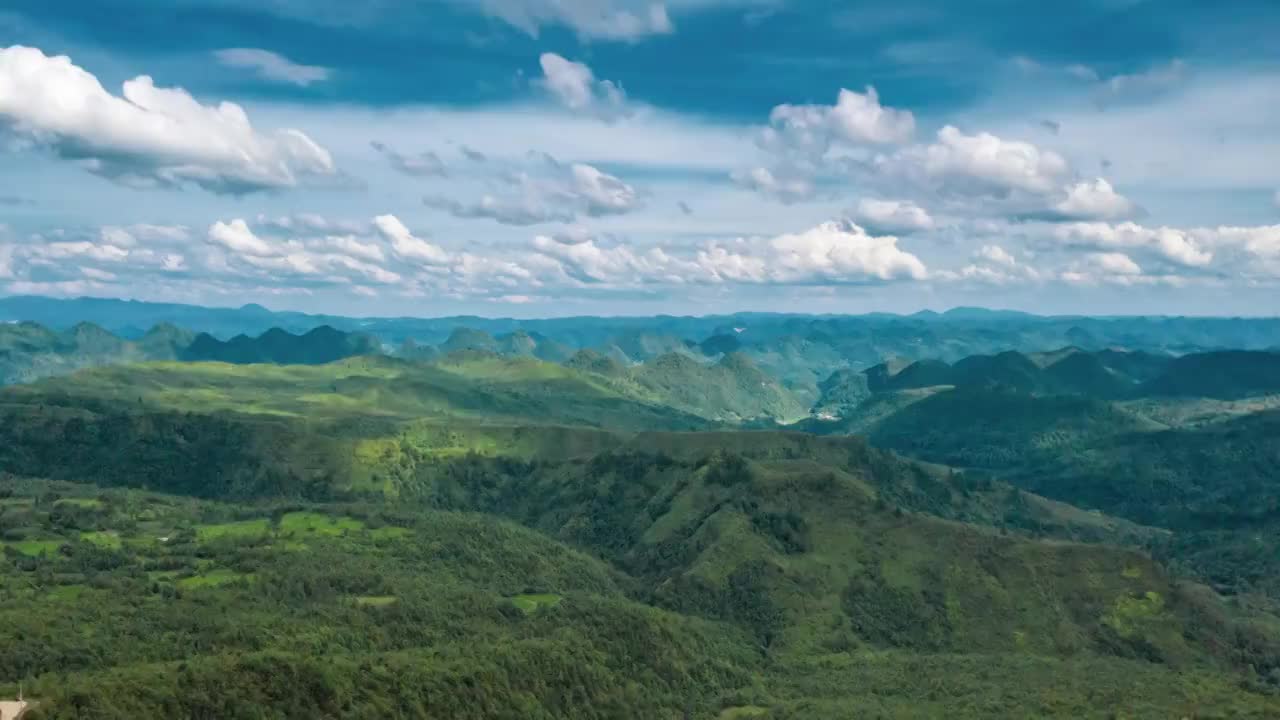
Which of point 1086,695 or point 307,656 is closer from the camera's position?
point 307,656

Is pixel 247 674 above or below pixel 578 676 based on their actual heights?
above

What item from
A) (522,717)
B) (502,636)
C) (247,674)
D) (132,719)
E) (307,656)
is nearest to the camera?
(132,719)

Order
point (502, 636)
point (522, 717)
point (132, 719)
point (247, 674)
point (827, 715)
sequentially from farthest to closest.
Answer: point (502, 636), point (827, 715), point (522, 717), point (247, 674), point (132, 719)

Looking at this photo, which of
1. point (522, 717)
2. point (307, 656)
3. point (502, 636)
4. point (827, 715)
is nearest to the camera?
point (307, 656)

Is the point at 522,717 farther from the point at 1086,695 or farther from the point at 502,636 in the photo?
the point at 1086,695

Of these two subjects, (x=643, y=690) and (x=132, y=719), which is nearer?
(x=132, y=719)

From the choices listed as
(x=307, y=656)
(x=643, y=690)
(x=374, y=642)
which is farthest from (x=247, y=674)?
(x=643, y=690)

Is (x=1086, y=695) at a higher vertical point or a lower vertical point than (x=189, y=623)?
lower

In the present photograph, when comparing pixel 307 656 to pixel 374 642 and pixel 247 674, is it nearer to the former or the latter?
pixel 247 674

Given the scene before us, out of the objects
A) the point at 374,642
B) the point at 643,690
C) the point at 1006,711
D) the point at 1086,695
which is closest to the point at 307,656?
the point at 374,642
